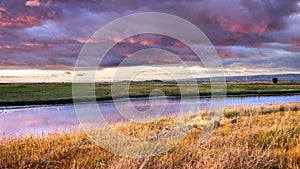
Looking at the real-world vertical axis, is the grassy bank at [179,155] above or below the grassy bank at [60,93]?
below

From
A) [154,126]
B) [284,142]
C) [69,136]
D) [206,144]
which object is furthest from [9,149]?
[284,142]

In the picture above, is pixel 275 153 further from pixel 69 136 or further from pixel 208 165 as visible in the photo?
pixel 69 136

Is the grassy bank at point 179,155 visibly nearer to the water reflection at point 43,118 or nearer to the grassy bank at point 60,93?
the water reflection at point 43,118

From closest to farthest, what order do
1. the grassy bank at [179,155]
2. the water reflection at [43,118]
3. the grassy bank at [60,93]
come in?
the grassy bank at [179,155]
the water reflection at [43,118]
the grassy bank at [60,93]

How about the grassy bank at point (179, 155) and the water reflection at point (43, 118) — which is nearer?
the grassy bank at point (179, 155)

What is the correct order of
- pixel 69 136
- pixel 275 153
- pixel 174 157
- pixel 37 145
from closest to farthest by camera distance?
pixel 174 157, pixel 275 153, pixel 37 145, pixel 69 136

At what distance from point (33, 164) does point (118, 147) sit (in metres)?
2.19

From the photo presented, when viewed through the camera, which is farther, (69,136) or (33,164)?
(69,136)

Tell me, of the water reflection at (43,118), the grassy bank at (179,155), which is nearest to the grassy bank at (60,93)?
the water reflection at (43,118)

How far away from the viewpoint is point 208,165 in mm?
5805

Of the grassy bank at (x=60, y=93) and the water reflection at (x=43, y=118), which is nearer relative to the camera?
the water reflection at (x=43, y=118)

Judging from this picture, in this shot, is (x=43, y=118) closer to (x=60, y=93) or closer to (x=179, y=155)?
(x=179, y=155)

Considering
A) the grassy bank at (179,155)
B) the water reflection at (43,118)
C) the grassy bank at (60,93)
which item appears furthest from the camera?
the grassy bank at (60,93)

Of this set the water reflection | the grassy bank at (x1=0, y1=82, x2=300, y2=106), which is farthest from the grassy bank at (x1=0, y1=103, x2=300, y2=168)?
the grassy bank at (x1=0, y1=82, x2=300, y2=106)
